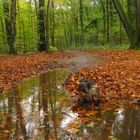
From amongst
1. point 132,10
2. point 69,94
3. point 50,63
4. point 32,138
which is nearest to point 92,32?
point 132,10

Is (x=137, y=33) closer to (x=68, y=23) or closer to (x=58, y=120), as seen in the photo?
(x=58, y=120)

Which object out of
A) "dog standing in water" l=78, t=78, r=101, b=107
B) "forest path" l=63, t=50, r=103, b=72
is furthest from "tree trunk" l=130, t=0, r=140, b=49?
"dog standing in water" l=78, t=78, r=101, b=107

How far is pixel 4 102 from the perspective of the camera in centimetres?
768

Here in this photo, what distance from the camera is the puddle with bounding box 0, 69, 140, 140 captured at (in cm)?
502

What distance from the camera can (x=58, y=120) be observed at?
5875mm

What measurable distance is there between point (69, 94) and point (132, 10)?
19.8 metres

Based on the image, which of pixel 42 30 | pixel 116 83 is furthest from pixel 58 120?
pixel 42 30

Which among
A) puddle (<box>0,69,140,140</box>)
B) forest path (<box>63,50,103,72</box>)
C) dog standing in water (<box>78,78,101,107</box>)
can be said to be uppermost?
forest path (<box>63,50,103,72</box>)

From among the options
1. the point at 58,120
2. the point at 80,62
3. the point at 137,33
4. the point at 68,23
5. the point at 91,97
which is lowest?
the point at 58,120

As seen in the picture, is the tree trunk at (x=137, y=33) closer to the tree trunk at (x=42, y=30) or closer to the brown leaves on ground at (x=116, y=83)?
the tree trunk at (x=42, y=30)

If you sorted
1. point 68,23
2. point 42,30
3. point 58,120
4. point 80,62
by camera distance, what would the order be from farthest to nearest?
point 68,23
point 42,30
point 80,62
point 58,120

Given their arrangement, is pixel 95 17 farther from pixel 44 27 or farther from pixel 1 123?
pixel 1 123

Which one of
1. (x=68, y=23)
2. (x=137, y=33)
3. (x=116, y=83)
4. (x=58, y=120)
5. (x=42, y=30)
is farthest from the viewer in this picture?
(x=68, y=23)

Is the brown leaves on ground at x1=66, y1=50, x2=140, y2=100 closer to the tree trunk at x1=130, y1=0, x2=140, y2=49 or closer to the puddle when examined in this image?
the puddle
